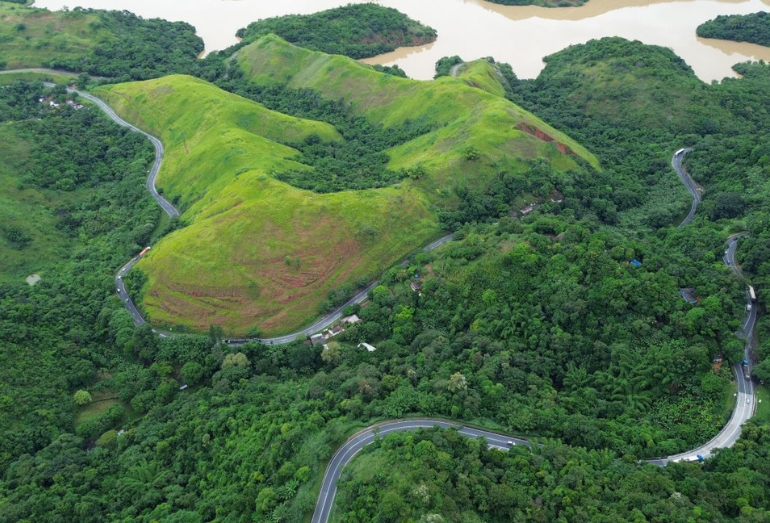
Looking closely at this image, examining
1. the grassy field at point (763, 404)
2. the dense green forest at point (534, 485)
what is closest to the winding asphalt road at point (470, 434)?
the grassy field at point (763, 404)

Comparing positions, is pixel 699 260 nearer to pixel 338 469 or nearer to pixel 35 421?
pixel 338 469

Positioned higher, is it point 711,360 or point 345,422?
point 711,360

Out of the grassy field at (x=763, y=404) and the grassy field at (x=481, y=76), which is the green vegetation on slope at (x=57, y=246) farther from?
the grassy field at (x=763, y=404)

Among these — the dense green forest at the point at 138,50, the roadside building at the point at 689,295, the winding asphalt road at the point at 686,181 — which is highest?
the dense green forest at the point at 138,50

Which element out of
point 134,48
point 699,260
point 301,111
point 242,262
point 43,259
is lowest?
point 43,259

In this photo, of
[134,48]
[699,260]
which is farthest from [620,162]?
[134,48]

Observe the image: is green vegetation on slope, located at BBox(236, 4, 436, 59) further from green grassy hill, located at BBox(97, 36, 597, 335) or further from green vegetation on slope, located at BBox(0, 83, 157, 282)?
green vegetation on slope, located at BBox(0, 83, 157, 282)
